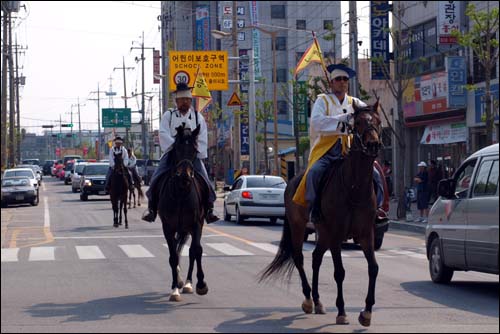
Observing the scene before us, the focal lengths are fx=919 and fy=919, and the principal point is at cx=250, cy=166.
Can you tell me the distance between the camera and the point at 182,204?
41.1 ft

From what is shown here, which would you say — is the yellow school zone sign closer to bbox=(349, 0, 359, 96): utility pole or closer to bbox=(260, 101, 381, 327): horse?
bbox=(349, 0, 359, 96): utility pole

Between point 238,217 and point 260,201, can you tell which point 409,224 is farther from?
point 238,217

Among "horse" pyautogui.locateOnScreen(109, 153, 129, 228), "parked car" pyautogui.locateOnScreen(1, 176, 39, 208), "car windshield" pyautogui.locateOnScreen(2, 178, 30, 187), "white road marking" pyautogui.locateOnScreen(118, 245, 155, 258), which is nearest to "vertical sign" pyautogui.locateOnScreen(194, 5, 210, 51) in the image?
"car windshield" pyautogui.locateOnScreen(2, 178, 30, 187)

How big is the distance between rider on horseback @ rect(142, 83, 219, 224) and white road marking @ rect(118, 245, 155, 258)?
571cm

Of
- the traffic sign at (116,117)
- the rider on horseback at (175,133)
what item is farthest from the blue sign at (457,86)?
the traffic sign at (116,117)

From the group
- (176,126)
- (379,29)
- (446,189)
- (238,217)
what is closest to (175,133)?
(176,126)

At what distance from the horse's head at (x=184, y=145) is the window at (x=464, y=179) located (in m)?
4.05

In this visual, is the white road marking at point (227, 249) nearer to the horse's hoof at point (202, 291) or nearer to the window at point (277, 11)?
the horse's hoof at point (202, 291)

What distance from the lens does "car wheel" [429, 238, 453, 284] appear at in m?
14.0

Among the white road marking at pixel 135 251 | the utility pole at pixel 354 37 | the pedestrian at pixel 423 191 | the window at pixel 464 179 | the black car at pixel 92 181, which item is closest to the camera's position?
the window at pixel 464 179

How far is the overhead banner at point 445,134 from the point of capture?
121 feet

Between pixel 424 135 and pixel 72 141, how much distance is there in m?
161

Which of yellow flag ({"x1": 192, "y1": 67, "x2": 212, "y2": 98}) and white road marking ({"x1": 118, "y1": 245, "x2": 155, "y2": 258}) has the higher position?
yellow flag ({"x1": 192, "y1": 67, "x2": 212, "y2": 98})

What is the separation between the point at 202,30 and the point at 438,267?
72.3 meters
